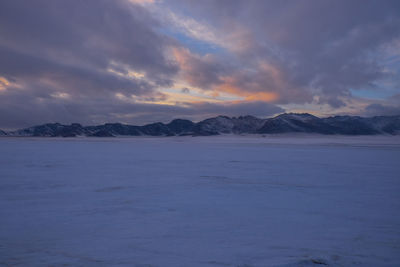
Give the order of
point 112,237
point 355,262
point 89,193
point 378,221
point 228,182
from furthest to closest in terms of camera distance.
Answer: point 228,182
point 89,193
point 378,221
point 112,237
point 355,262

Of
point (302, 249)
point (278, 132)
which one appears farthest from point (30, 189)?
point (278, 132)

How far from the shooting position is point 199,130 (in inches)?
6348

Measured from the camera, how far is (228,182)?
24.2 ft

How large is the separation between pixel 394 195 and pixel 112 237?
613cm

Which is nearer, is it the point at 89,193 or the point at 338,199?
the point at 338,199

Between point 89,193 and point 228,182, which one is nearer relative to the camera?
point 89,193

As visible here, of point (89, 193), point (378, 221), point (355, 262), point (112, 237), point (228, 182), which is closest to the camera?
point (355, 262)

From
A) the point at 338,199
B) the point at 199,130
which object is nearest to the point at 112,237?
the point at 338,199

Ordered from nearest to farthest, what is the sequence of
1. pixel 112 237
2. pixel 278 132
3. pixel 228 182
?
pixel 112 237 → pixel 228 182 → pixel 278 132

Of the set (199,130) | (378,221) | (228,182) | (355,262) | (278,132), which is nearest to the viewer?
(355,262)

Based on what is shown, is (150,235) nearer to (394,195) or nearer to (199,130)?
(394,195)

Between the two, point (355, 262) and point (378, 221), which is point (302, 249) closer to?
point (355, 262)

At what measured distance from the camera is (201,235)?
355cm

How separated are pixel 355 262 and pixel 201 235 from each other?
1.89 metres
